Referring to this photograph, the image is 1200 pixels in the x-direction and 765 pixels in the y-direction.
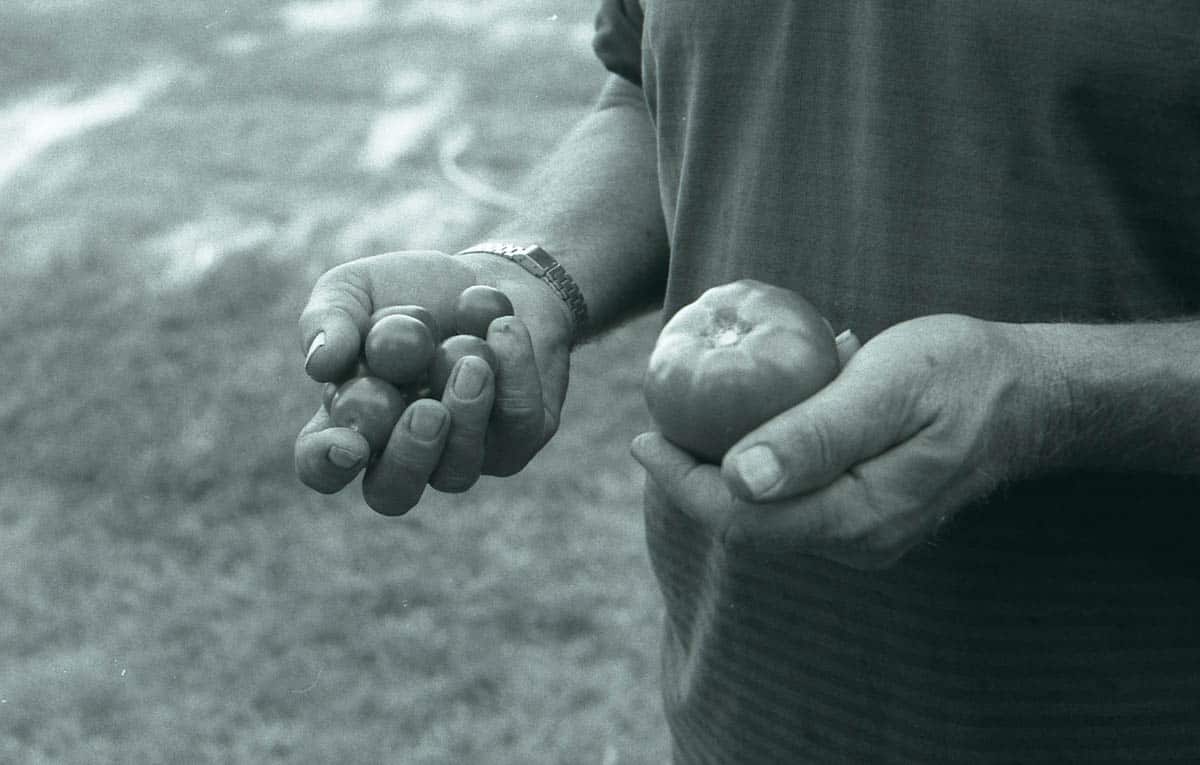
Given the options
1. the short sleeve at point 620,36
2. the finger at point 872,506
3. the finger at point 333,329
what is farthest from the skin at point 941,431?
the short sleeve at point 620,36

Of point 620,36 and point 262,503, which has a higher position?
point 620,36

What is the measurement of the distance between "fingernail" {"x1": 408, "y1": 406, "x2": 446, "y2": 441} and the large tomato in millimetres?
326

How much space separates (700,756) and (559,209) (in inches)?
42.4

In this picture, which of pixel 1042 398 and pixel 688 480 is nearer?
pixel 1042 398

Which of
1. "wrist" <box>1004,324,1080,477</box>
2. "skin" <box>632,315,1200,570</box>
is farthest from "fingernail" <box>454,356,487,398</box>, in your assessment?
"wrist" <box>1004,324,1080,477</box>

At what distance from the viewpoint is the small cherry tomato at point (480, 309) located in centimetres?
236

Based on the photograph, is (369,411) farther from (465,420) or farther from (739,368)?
(739,368)

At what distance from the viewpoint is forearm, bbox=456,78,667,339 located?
2.68m

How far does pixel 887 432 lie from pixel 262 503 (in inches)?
156

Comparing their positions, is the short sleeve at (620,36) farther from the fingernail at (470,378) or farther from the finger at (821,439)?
the finger at (821,439)

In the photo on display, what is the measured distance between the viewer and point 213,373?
6.18 meters

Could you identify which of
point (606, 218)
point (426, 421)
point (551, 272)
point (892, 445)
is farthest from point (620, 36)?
point (892, 445)

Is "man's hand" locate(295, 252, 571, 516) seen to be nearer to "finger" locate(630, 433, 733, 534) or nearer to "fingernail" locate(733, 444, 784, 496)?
"finger" locate(630, 433, 733, 534)

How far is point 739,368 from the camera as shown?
2020mm
